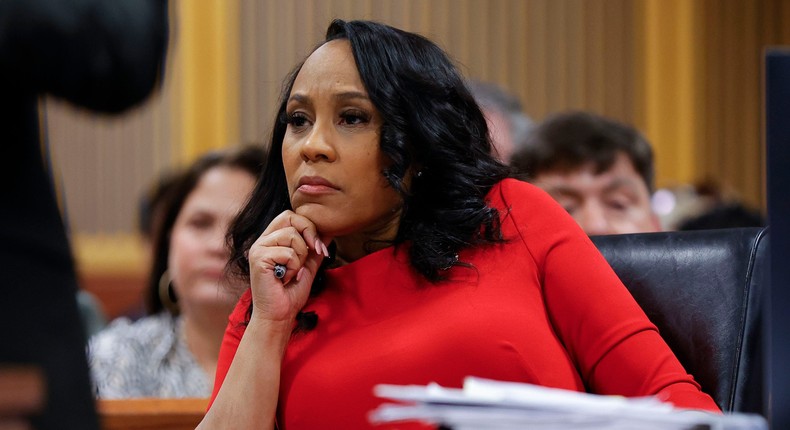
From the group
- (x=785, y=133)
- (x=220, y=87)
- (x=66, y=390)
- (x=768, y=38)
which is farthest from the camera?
(x=768, y=38)

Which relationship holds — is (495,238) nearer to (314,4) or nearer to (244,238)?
(244,238)

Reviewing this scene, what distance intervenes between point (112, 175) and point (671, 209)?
250cm

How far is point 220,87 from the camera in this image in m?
4.89

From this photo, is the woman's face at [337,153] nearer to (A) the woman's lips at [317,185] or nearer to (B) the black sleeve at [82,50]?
(A) the woman's lips at [317,185]

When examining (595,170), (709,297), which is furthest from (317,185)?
(595,170)

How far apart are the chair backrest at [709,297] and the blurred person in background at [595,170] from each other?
842 millimetres

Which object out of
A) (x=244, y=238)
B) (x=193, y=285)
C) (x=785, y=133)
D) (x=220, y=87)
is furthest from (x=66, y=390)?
(x=220, y=87)

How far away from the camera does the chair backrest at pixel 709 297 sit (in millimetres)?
1522

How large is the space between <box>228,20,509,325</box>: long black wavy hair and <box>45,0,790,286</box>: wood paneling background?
3.12m

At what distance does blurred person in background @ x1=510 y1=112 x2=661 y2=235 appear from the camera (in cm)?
254

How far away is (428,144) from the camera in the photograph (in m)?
1.62

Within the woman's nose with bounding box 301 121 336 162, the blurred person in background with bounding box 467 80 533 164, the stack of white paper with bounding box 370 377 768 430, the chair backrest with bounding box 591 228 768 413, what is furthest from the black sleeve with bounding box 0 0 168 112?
the blurred person in background with bounding box 467 80 533 164

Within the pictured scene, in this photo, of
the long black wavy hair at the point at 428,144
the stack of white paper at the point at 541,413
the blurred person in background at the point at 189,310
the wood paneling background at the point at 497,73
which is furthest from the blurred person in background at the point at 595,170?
the wood paneling background at the point at 497,73

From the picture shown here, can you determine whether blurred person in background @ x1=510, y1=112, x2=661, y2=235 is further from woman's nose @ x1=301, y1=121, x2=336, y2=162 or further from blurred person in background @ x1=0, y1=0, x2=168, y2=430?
blurred person in background @ x1=0, y1=0, x2=168, y2=430
